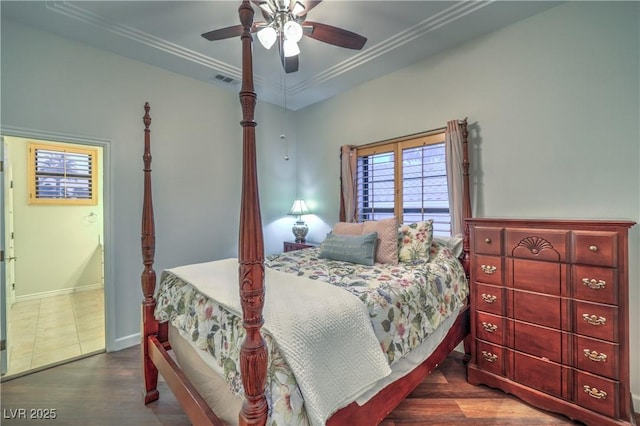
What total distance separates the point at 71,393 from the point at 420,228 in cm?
305

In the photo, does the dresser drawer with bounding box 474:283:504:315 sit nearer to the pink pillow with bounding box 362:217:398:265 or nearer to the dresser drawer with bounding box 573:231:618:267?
the dresser drawer with bounding box 573:231:618:267

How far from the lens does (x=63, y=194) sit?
4383 millimetres

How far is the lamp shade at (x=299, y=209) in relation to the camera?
4082mm

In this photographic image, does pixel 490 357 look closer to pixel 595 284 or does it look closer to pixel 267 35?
pixel 595 284

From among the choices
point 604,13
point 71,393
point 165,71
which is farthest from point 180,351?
point 604,13

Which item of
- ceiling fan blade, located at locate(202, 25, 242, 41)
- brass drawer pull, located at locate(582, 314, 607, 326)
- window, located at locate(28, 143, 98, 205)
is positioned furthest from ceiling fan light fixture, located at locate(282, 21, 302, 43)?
window, located at locate(28, 143, 98, 205)

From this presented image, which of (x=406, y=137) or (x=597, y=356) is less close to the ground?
(x=406, y=137)

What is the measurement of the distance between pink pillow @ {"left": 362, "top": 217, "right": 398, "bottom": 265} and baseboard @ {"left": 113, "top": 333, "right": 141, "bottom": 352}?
259 centimetres

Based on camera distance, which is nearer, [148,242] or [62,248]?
[148,242]

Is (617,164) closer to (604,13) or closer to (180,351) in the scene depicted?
(604,13)

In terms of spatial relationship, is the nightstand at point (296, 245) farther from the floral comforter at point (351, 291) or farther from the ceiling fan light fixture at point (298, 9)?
the ceiling fan light fixture at point (298, 9)

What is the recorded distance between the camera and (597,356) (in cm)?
170

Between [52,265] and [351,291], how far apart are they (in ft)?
16.3

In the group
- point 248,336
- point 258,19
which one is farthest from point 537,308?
point 258,19
